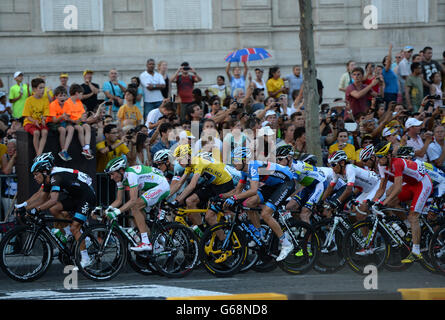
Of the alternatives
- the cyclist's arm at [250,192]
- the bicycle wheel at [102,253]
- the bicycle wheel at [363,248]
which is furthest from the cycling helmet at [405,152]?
the bicycle wheel at [102,253]

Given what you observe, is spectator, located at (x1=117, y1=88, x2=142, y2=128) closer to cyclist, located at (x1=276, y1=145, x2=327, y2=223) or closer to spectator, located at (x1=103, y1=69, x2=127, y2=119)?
spectator, located at (x1=103, y1=69, x2=127, y2=119)

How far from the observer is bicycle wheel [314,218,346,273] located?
1346cm

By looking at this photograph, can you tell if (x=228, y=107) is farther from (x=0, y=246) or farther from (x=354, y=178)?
(x=0, y=246)

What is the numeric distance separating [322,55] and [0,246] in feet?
45.8

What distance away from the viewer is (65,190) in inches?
527

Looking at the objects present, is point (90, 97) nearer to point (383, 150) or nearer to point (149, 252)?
point (149, 252)

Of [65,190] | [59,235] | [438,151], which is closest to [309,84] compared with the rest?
[438,151]

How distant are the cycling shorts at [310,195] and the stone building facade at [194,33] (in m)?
9.77

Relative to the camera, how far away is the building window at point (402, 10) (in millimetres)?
25442

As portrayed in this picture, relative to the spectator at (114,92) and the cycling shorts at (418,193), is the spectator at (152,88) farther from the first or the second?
the cycling shorts at (418,193)

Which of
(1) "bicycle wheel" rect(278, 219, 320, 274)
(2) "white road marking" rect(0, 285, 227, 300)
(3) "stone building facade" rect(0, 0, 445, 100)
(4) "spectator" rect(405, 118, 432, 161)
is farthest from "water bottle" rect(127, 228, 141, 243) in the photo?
(3) "stone building facade" rect(0, 0, 445, 100)

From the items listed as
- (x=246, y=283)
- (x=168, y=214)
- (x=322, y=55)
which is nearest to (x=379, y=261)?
(x=246, y=283)

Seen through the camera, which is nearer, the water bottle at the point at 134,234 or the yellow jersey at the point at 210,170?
the water bottle at the point at 134,234

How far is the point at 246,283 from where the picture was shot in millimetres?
12320
